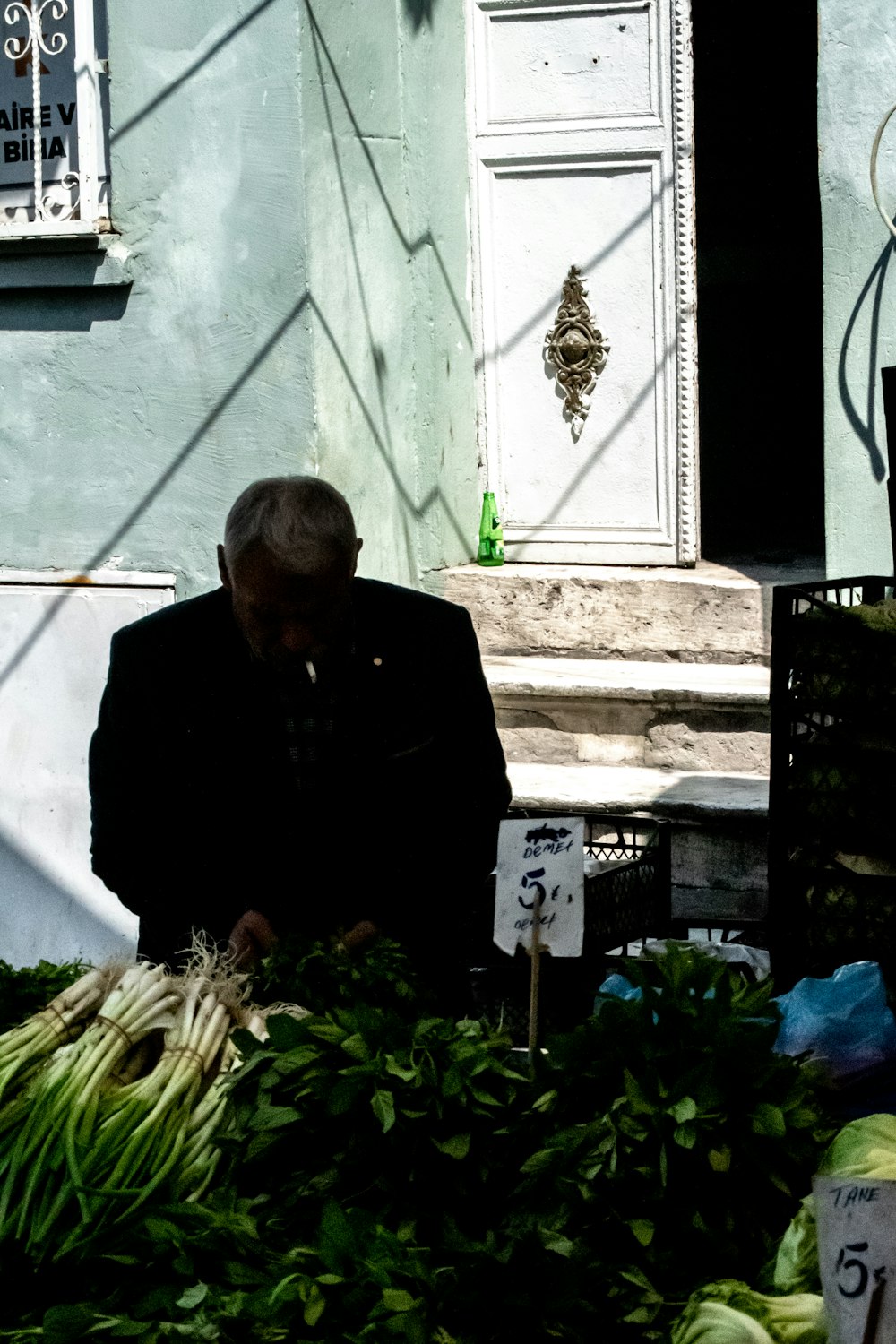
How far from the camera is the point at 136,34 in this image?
209 inches

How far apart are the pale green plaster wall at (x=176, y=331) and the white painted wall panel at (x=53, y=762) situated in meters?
0.17

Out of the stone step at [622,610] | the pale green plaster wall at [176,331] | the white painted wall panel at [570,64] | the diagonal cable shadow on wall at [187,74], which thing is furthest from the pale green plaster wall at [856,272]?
the diagonal cable shadow on wall at [187,74]

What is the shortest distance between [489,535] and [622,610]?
2.21 ft

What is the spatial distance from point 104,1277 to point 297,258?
385 centimetres

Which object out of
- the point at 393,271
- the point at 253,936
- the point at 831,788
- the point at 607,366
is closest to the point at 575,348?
the point at 607,366

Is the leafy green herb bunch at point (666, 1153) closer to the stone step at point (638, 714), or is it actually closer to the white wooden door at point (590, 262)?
the stone step at point (638, 714)

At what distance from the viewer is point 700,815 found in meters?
4.87

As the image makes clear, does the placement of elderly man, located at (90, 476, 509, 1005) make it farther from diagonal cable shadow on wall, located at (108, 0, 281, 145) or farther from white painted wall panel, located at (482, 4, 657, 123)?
white painted wall panel, located at (482, 4, 657, 123)

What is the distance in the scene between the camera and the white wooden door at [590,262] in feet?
19.1

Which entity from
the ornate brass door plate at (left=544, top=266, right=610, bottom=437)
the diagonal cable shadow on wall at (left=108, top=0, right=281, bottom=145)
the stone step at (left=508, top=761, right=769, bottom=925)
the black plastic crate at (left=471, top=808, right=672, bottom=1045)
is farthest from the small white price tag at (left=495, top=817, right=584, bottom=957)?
the ornate brass door plate at (left=544, top=266, right=610, bottom=437)

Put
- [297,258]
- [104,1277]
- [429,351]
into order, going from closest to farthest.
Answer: [104,1277] < [297,258] < [429,351]

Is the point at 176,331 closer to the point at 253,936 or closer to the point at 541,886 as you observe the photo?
the point at 253,936

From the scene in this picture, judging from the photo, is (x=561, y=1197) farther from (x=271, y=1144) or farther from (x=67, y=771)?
(x=67, y=771)

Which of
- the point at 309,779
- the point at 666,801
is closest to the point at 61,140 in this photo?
the point at 666,801
